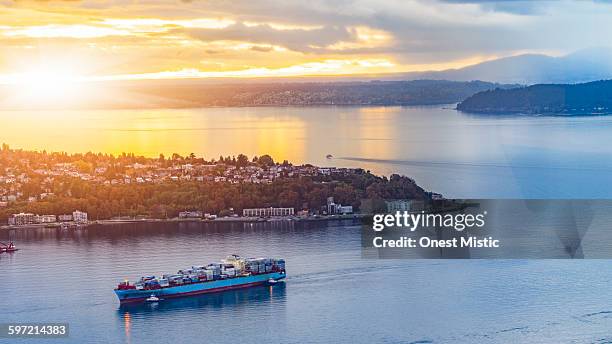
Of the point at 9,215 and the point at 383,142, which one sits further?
the point at 383,142

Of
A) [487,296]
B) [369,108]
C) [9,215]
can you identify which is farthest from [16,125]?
[487,296]

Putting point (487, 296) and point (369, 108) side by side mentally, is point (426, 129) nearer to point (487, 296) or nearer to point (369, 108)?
point (369, 108)

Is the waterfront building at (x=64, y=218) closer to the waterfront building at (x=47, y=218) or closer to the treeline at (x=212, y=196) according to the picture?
the waterfront building at (x=47, y=218)

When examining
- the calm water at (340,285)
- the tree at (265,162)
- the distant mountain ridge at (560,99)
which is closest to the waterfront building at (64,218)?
the calm water at (340,285)

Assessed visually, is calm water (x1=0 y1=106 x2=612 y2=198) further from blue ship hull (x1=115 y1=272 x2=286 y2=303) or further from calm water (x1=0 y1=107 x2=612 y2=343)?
blue ship hull (x1=115 y1=272 x2=286 y2=303)

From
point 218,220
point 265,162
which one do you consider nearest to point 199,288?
point 218,220

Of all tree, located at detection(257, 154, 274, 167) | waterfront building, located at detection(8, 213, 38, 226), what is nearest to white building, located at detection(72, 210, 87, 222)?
waterfront building, located at detection(8, 213, 38, 226)
